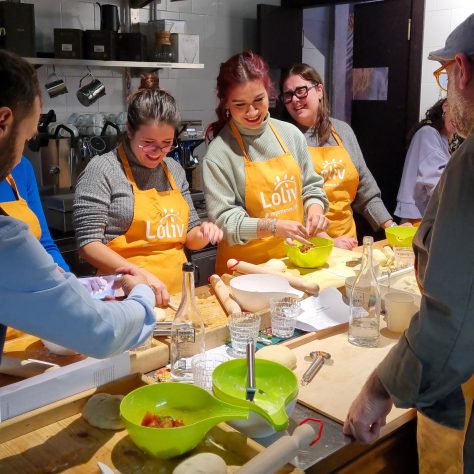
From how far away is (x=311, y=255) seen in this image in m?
2.40

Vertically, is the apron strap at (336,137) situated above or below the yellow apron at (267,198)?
above

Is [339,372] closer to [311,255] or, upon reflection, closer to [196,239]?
[311,255]

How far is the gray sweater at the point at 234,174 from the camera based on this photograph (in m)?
2.71

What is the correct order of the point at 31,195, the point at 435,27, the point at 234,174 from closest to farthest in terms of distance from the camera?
the point at 31,195
the point at 234,174
the point at 435,27

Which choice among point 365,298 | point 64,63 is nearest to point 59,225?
point 64,63

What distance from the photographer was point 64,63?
11.8ft

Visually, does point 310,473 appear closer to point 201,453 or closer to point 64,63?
point 201,453

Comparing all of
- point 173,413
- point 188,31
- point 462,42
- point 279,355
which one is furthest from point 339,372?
point 188,31

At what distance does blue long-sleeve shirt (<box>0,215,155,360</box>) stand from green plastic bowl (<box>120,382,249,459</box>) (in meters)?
0.18

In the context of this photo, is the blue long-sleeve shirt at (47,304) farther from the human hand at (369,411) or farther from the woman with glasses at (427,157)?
the woman with glasses at (427,157)

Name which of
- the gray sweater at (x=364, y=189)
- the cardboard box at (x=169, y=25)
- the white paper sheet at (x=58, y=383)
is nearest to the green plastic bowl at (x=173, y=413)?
the white paper sheet at (x=58, y=383)

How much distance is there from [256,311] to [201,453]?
779 millimetres

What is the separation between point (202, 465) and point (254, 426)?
0.64 ft

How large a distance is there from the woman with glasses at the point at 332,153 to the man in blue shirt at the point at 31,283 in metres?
2.36
